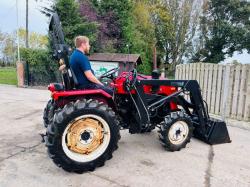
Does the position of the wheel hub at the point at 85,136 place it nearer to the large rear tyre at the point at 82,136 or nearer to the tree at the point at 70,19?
the large rear tyre at the point at 82,136

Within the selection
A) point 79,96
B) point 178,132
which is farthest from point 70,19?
point 178,132

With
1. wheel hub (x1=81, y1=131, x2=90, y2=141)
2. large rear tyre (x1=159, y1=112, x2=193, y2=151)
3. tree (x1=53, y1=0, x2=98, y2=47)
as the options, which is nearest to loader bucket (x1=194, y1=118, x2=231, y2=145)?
large rear tyre (x1=159, y1=112, x2=193, y2=151)

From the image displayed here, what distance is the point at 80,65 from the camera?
146 inches

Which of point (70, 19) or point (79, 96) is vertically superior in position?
point (70, 19)

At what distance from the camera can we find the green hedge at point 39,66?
13.7 metres

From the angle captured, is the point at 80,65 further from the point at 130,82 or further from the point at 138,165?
the point at 138,165

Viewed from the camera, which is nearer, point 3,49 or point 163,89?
point 163,89

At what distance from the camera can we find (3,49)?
48812 mm

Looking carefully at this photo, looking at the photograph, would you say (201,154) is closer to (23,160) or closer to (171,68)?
(23,160)

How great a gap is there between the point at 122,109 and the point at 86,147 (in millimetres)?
1015

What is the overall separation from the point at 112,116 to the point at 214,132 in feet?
6.69

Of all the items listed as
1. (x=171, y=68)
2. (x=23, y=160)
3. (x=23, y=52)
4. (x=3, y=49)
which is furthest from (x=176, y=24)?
(x=3, y=49)

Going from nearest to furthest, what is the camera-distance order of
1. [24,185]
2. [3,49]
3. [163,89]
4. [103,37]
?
Answer: [24,185] < [163,89] < [103,37] < [3,49]

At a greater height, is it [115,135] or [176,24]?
[176,24]
